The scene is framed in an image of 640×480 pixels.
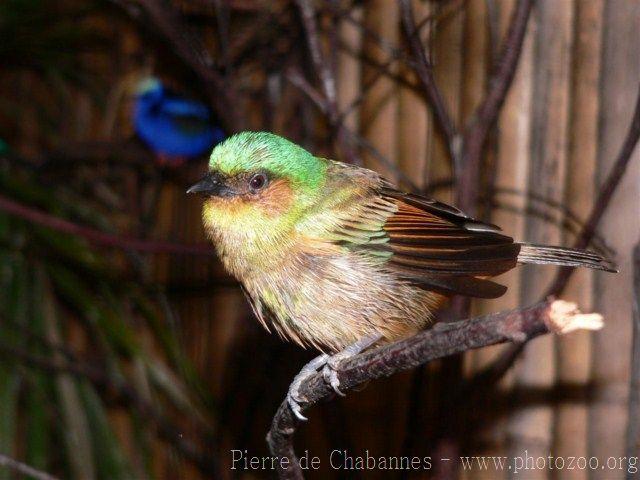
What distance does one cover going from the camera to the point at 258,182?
58.6 inches

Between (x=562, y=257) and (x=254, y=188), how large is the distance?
572 mm

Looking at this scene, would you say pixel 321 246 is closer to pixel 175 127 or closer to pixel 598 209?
pixel 598 209

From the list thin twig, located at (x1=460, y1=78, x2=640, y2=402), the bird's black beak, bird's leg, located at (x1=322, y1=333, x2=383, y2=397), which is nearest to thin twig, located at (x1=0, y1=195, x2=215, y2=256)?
the bird's black beak

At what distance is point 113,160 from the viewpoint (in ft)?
10.1

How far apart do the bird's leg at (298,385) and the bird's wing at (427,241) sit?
0.78 feet

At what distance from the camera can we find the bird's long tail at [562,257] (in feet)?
4.55

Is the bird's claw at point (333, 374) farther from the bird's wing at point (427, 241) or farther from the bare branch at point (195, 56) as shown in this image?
the bare branch at point (195, 56)

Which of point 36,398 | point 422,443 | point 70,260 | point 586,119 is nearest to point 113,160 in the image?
point 70,260

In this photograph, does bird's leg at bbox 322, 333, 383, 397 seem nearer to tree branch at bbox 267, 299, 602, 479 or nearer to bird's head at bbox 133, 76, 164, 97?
tree branch at bbox 267, 299, 602, 479

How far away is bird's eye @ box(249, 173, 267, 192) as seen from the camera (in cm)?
148

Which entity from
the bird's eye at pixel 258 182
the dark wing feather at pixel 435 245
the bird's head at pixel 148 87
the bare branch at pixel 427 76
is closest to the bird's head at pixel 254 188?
the bird's eye at pixel 258 182

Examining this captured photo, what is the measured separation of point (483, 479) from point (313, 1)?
1434 millimetres

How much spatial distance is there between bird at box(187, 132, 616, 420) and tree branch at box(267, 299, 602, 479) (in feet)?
0.14

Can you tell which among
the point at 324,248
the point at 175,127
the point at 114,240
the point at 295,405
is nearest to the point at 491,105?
the point at 324,248
